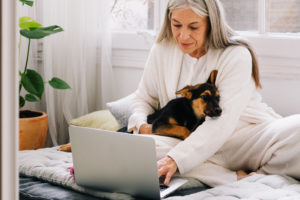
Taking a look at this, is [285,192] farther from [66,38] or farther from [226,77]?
[66,38]

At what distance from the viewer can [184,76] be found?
2.07 m

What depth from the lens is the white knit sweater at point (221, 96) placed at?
70.2 inches

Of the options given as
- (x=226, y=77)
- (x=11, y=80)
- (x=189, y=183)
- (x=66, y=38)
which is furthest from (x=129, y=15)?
(x=11, y=80)

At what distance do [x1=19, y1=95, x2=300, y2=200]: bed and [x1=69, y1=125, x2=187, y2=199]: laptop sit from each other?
40 millimetres

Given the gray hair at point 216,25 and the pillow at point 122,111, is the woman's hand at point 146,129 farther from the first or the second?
the gray hair at point 216,25

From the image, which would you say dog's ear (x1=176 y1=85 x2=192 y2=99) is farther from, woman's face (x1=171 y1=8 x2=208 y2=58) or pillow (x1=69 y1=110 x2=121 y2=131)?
pillow (x1=69 y1=110 x2=121 y2=131)

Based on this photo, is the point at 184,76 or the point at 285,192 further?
the point at 184,76

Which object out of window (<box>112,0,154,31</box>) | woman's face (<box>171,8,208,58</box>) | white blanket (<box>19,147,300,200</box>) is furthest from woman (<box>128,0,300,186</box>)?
window (<box>112,0,154,31</box>)

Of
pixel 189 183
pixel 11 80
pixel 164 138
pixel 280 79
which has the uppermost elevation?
pixel 11 80

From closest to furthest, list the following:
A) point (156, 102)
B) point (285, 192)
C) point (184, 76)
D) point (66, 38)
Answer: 1. point (285, 192)
2. point (184, 76)
3. point (156, 102)
4. point (66, 38)

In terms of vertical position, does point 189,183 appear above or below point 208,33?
below

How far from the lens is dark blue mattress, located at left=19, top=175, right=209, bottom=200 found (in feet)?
5.16

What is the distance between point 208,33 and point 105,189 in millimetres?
907

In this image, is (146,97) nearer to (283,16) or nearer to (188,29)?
(188,29)
